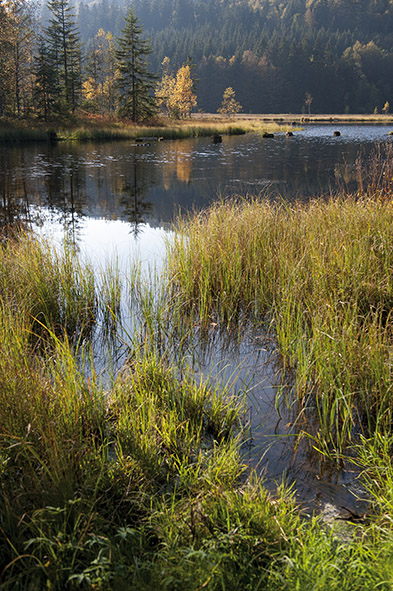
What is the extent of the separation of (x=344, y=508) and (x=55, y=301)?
9.96 feet

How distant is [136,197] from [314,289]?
9.86 m

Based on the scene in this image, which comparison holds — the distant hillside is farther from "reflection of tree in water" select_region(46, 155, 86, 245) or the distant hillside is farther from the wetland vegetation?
the wetland vegetation

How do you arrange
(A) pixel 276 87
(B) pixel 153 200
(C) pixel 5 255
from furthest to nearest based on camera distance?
(A) pixel 276 87 < (B) pixel 153 200 < (C) pixel 5 255

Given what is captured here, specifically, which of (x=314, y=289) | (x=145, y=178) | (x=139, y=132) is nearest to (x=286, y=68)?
(x=139, y=132)

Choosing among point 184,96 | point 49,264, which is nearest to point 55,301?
point 49,264

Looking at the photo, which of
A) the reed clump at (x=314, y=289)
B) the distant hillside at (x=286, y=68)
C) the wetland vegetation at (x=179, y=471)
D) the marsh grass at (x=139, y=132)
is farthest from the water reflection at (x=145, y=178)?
the distant hillside at (x=286, y=68)

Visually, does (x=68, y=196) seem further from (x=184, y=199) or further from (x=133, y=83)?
(x=133, y=83)

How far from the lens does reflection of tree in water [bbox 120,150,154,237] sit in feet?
34.6

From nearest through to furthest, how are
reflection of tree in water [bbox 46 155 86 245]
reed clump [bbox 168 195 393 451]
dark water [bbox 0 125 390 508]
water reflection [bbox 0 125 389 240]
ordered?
dark water [bbox 0 125 390 508]
reed clump [bbox 168 195 393 451]
reflection of tree in water [bbox 46 155 86 245]
water reflection [bbox 0 125 389 240]

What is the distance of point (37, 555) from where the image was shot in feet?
5.75

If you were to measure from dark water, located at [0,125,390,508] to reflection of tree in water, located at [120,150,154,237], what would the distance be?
0.03 metres

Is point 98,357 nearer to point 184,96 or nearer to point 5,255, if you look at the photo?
point 5,255

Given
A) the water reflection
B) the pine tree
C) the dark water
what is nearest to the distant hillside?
the pine tree

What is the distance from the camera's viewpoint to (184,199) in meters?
12.3
